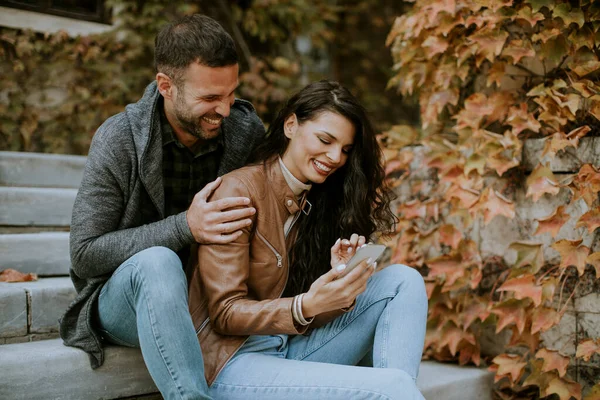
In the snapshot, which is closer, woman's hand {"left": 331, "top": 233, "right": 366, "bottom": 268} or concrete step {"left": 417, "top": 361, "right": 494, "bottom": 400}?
woman's hand {"left": 331, "top": 233, "right": 366, "bottom": 268}

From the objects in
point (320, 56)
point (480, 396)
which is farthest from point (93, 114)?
point (480, 396)

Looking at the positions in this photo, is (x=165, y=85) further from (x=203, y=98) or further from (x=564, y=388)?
(x=564, y=388)

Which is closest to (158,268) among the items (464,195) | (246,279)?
(246,279)

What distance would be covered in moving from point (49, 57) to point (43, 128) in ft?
1.65

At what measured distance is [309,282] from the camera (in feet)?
6.53

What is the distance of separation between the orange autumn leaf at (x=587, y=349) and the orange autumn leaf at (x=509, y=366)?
0.70 ft

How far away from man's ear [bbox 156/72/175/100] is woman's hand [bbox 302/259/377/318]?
32.0 inches

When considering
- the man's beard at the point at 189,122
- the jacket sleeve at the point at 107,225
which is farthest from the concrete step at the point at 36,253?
the man's beard at the point at 189,122

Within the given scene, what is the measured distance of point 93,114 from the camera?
4.34 m

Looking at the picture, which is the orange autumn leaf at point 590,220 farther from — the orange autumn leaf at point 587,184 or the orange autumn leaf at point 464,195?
the orange autumn leaf at point 464,195

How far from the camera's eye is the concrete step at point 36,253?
2.36 meters

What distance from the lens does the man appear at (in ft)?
5.18

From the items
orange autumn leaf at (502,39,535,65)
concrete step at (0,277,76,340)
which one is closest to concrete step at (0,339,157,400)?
concrete step at (0,277,76,340)

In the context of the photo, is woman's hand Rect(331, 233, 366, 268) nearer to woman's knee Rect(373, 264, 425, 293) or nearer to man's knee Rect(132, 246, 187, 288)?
woman's knee Rect(373, 264, 425, 293)
